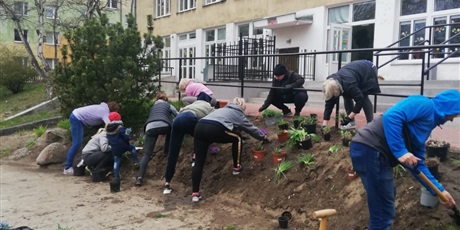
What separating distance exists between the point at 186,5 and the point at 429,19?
1630cm

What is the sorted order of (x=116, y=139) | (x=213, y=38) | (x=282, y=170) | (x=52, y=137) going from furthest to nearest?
(x=213, y=38) < (x=52, y=137) < (x=116, y=139) < (x=282, y=170)

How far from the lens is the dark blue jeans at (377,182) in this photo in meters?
3.39

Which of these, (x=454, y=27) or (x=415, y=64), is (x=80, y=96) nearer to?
(x=415, y=64)

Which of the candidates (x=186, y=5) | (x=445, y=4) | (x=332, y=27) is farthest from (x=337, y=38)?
(x=186, y=5)

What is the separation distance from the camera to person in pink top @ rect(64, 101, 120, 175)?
27.0 feet

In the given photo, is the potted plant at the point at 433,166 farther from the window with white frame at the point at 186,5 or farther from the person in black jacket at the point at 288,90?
the window with white frame at the point at 186,5

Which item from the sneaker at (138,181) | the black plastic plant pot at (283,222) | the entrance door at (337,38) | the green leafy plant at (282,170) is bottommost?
the sneaker at (138,181)

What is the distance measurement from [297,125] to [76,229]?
369cm

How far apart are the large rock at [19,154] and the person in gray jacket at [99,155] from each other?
10.6ft

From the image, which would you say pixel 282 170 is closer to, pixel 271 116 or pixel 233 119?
pixel 233 119

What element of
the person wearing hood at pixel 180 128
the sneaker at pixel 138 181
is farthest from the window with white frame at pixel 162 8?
the person wearing hood at pixel 180 128

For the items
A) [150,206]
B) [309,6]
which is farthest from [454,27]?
[150,206]

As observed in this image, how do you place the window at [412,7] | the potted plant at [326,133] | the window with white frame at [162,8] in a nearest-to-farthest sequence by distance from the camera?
the potted plant at [326,133]
the window at [412,7]
the window with white frame at [162,8]

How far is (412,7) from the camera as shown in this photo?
12.9 meters
